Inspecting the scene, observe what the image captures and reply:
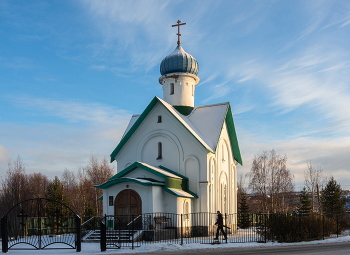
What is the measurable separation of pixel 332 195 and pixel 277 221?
16.9 m

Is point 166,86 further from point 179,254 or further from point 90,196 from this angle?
point 90,196

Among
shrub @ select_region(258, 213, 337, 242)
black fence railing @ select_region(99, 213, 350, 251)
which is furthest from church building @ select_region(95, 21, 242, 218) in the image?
shrub @ select_region(258, 213, 337, 242)

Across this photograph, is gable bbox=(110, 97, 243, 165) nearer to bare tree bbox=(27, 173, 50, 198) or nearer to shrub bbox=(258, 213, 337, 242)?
shrub bbox=(258, 213, 337, 242)

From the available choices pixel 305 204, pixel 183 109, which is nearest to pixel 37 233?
pixel 183 109

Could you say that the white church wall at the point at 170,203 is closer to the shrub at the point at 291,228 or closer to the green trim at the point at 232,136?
the shrub at the point at 291,228

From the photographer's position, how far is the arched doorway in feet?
70.2

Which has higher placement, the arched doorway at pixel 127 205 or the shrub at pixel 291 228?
the arched doorway at pixel 127 205

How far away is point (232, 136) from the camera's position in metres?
29.5

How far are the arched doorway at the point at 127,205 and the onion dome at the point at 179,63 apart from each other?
34.1 feet

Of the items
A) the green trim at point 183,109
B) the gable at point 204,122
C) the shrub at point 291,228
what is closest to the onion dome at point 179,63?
the green trim at point 183,109

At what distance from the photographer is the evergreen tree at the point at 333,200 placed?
3288 cm

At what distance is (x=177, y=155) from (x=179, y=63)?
23.1 feet

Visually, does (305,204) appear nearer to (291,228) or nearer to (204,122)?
(204,122)

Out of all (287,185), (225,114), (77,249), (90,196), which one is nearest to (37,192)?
(90,196)
